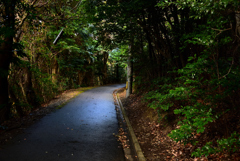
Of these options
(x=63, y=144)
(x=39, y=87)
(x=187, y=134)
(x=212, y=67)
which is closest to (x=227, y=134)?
(x=187, y=134)

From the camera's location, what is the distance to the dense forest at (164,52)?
12.4 ft

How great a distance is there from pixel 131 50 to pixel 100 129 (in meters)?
7.40

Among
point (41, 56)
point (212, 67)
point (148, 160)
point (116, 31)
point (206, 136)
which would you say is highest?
point (116, 31)

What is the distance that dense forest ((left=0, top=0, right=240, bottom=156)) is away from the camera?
378 cm

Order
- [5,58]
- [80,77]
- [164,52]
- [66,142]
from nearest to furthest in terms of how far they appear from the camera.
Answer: [66,142], [5,58], [164,52], [80,77]

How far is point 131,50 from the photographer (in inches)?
517

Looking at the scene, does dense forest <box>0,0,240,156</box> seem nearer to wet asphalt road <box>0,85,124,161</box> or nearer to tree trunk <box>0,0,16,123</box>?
tree trunk <box>0,0,16,123</box>

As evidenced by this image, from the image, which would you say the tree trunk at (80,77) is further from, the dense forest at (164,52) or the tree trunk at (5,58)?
the tree trunk at (5,58)

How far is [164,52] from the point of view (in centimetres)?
915

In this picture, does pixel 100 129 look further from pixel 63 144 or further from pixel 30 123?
pixel 30 123

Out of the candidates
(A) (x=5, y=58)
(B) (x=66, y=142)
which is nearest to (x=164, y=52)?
Answer: (B) (x=66, y=142)

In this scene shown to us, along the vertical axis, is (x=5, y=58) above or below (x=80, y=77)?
above

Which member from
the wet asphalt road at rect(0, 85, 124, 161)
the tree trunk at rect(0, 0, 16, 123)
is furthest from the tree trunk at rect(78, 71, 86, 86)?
the tree trunk at rect(0, 0, 16, 123)

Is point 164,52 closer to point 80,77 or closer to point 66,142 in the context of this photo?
point 66,142
